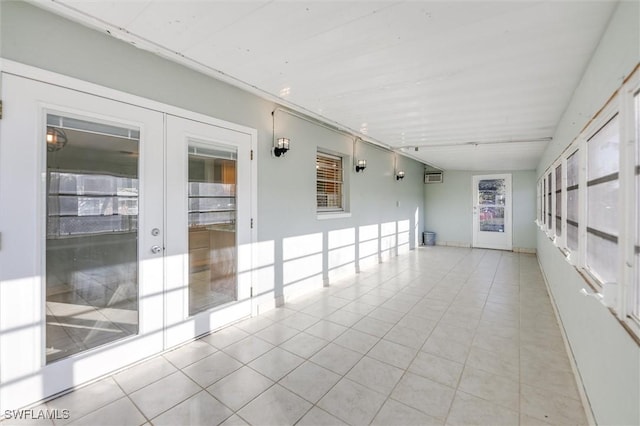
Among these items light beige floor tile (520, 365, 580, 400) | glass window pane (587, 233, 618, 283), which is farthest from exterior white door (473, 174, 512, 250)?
glass window pane (587, 233, 618, 283)

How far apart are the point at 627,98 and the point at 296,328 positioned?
3055 millimetres

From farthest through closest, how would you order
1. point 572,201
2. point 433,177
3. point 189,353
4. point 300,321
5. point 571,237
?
point 433,177
point 300,321
point 571,237
point 572,201
point 189,353

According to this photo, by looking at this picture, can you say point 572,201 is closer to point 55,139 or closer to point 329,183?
point 329,183

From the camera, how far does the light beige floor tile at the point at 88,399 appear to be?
1.87 metres

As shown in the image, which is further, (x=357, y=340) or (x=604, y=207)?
(x=357, y=340)

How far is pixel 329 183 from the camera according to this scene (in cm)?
518

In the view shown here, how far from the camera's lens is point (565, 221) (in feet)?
9.71

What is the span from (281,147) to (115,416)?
2.88 metres

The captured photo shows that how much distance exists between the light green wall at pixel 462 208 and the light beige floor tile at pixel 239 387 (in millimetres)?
8038

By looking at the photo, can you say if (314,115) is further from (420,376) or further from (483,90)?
(420,376)

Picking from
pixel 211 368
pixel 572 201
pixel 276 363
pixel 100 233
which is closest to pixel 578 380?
pixel 572 201

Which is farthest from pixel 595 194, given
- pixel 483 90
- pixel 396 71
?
pixel 396 71

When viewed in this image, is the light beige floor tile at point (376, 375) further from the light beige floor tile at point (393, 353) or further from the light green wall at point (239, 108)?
the light green wall at point (239, 108)

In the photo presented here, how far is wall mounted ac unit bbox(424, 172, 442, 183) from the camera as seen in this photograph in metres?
8.91
